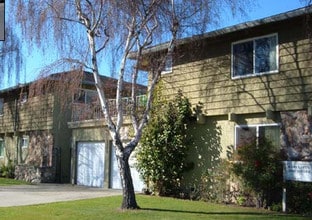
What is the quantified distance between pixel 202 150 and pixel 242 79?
2.97 metres

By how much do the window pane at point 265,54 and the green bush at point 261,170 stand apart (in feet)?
7.53

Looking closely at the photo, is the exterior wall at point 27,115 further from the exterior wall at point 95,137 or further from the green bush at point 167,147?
the green bush at point 167,147

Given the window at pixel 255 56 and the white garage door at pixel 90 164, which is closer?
the window at pixel 255 56

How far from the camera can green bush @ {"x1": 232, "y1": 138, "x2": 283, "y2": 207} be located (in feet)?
45.1

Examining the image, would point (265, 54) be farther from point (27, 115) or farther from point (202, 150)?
point (27, 115)

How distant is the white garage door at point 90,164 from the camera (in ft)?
74.9

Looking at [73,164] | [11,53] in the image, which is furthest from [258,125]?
[11,53]

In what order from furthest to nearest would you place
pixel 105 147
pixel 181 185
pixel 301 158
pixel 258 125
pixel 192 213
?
1. pixel 105 147
2. pixel 181 185
3. pixel 258 125
4. pixel 301 158
5. pixel 192 213

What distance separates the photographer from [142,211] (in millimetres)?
12859

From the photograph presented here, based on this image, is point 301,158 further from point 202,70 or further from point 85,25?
point 85,25

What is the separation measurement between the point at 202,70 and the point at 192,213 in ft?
19.7

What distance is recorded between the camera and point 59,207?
547 inches

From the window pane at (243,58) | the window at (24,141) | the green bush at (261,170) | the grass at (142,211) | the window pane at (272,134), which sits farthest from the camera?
the window at (24,141)

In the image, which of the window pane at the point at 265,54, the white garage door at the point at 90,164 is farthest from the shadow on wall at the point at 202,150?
the white garage door at the point at 90,164
